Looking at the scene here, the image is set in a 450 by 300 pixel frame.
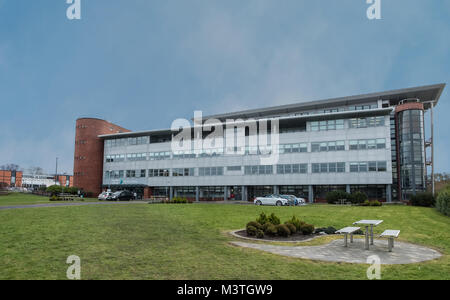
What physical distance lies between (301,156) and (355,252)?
40.7m

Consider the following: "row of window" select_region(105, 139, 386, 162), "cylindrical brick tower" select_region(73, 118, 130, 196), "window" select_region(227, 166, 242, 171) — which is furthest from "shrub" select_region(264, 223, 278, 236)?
"cylindrical brick tower" select_region(73, 118, 130, 196)

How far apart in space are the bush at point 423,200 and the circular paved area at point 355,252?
30.9 m

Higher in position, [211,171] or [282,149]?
[282,149]

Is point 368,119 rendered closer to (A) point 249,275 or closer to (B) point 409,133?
(B) point 409,133

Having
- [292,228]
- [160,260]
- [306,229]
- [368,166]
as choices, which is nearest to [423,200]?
[368,166]

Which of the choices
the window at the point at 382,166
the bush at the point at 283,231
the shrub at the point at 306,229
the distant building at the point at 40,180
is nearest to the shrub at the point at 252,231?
the bush at the point at 283,231

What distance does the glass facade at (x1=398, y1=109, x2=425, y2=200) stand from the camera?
45.2m

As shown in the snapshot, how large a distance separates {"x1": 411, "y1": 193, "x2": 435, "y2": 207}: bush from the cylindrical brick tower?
61.1 meters

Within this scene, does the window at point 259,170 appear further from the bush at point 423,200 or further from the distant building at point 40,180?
the distant building at point 40,180

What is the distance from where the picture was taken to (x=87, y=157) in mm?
66938

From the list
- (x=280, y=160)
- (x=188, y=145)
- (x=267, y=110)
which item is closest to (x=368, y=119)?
(x=280, y=160)
